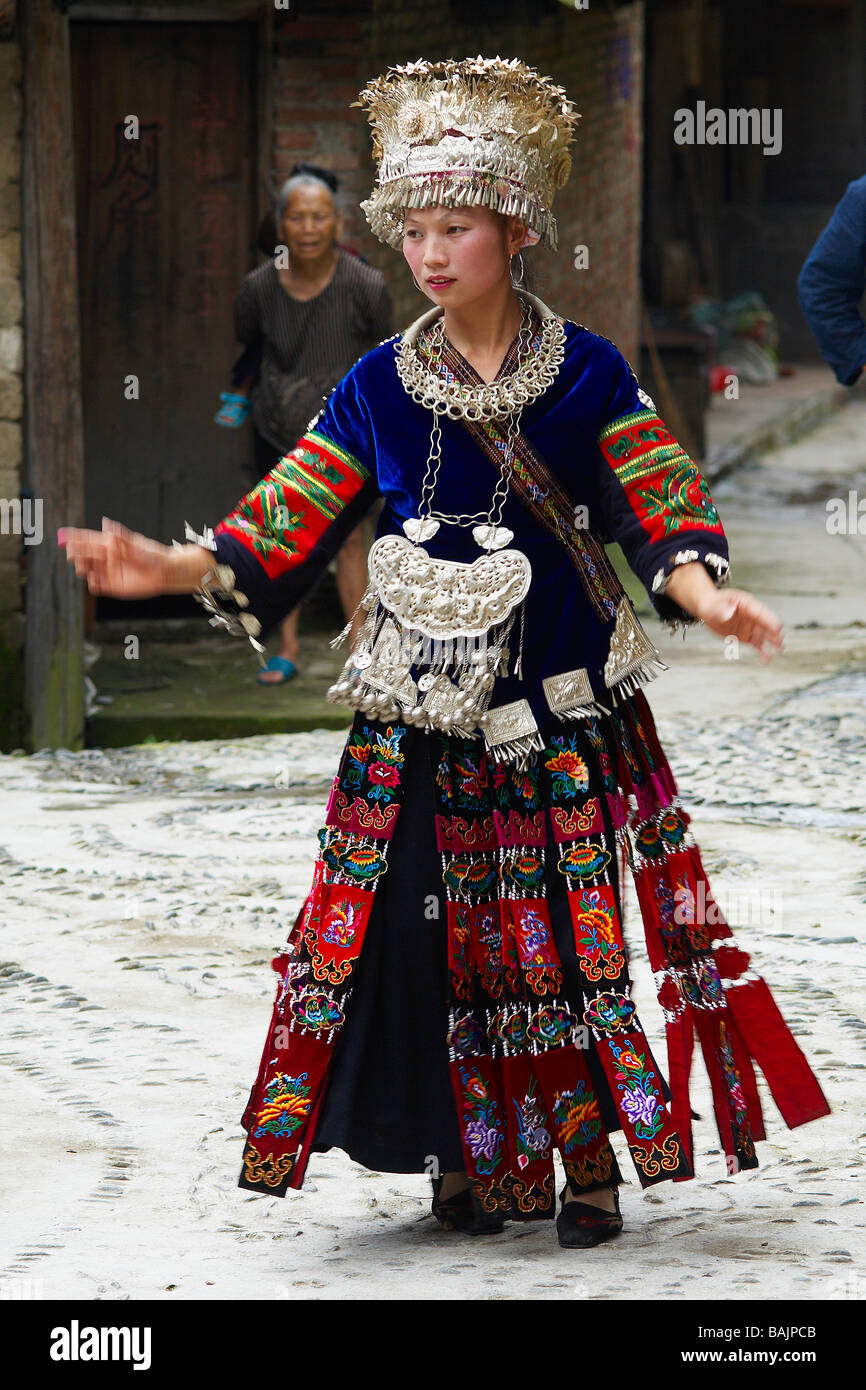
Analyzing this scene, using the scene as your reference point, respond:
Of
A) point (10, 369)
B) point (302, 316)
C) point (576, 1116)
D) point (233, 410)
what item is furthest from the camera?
point (233, 410)

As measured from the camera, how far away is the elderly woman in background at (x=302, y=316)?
24.2 ft

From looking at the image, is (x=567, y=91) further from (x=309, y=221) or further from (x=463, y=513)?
(x=463, y=513)

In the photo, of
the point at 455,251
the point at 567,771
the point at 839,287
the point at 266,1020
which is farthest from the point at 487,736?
the point at 839,287

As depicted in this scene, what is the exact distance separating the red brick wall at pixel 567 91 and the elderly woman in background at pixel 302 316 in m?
0.39

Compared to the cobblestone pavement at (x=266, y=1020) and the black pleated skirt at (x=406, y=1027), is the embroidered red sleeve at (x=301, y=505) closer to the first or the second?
the black pleated skirt at (x=406, y=1027)

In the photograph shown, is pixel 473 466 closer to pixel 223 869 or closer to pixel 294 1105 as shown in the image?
pixel 294 1105

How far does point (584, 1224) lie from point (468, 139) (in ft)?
5.74

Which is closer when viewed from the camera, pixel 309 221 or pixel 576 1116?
pixel 576 1116

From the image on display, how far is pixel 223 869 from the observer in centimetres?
562

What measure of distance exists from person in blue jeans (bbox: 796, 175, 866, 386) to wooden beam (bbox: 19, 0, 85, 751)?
247cm

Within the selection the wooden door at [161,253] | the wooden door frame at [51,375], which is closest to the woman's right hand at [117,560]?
the wooden door frame at [51,375]

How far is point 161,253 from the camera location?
27.0ft

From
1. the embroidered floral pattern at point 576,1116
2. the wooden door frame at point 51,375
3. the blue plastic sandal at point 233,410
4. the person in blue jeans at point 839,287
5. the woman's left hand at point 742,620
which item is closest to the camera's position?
the woman's left hand at point 742,620

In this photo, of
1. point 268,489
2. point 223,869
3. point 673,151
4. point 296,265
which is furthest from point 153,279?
point 673,151
